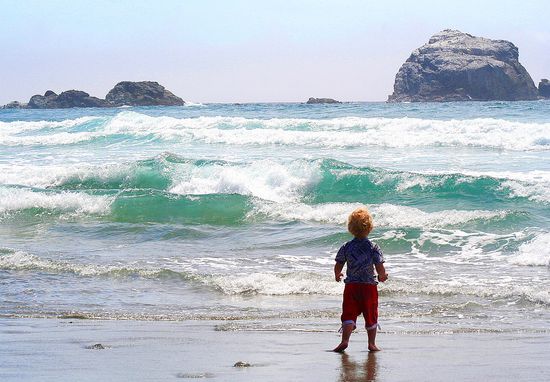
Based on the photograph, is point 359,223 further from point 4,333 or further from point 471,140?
point 471,140

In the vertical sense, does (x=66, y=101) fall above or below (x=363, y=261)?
above

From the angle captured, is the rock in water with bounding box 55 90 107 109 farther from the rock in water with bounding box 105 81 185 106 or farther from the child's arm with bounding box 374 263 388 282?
the child's arm with bounding box 374 263 388 282

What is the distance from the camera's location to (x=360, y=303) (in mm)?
6617

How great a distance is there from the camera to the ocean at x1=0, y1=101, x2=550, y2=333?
9039 millimetres

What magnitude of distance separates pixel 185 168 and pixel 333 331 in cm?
1630

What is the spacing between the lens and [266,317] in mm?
8523

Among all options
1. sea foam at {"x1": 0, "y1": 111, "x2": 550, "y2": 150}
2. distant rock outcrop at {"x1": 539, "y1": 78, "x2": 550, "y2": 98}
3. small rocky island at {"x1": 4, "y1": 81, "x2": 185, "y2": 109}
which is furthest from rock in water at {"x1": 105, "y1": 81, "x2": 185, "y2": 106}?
sea foam at {"x1": 0, "y1": 111, "x2": 550, "y2": 150}

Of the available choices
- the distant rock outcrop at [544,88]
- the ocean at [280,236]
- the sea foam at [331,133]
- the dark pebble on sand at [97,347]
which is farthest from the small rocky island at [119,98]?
the dark pebble on sand at [97,347]

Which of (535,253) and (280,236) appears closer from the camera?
(535,253)

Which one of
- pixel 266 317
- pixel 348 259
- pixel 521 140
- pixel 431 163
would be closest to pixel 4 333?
pixel 266 317

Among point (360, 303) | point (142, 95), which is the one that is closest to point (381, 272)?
point (360, 303)

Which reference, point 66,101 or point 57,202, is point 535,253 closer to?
point 57,202

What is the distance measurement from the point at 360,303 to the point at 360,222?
2.11ft

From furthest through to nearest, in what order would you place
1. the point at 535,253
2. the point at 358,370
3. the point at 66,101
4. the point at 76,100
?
the point at 76,100 → the point at 66,101 → the point at 535,253 → the point at 358,370
